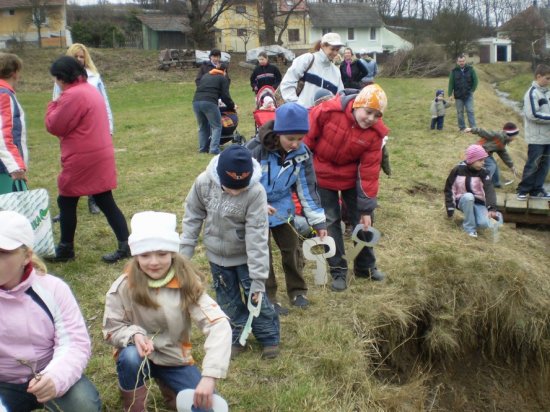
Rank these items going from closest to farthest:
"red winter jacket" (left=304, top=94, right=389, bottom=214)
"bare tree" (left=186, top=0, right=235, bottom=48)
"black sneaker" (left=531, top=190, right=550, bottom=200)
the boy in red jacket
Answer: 1. the boy in red jacket
2. "red winter jacket" (left=304, top=94, right=389, bottom=214)
3. "black sneaker" (left=531, top=190, right=550, bottom=200)
4. "bare tree" (left=186, top=0, right=235, bottom=48)

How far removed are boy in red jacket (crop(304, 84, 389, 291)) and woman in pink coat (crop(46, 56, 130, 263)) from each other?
175 cm

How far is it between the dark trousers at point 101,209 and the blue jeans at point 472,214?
3.69 m

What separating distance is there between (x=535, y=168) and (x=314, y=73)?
139 inches

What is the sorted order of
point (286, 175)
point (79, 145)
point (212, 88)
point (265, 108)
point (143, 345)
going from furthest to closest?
point (212, 88), point (265, 108), point (79, 145), point (286, 175), point (143, 345)

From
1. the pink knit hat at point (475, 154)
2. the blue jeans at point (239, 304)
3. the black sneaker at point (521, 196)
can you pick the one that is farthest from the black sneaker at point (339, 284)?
the black sneaker at point (521, 196)

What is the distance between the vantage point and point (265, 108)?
26.7 ft

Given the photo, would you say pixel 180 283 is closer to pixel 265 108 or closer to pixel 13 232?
→ pixel 13 232

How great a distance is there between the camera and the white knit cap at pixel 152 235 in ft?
9.21

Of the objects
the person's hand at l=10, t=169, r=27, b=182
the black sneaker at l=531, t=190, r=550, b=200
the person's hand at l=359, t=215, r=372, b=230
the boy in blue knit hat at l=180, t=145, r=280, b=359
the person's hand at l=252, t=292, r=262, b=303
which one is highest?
the person's hand at l=10, t=169, r=27, b=182

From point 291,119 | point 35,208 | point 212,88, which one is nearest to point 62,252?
point 35,208

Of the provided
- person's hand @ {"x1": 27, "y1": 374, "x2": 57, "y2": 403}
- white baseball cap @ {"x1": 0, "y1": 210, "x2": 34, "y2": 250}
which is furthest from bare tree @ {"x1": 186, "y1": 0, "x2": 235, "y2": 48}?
person's hand @ {"x1": 27, "y1": 374, "x2": 57, "y2": 403}

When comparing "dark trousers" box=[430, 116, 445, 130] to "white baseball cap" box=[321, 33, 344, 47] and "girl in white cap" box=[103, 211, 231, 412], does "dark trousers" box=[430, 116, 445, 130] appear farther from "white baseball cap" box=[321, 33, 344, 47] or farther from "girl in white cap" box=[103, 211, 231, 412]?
"girl in white cap" box=[103, 211, 231, 412]

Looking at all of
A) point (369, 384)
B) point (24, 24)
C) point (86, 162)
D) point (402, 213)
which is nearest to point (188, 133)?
point (402, 213)

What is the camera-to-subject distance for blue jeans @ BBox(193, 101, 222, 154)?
33.0ft
